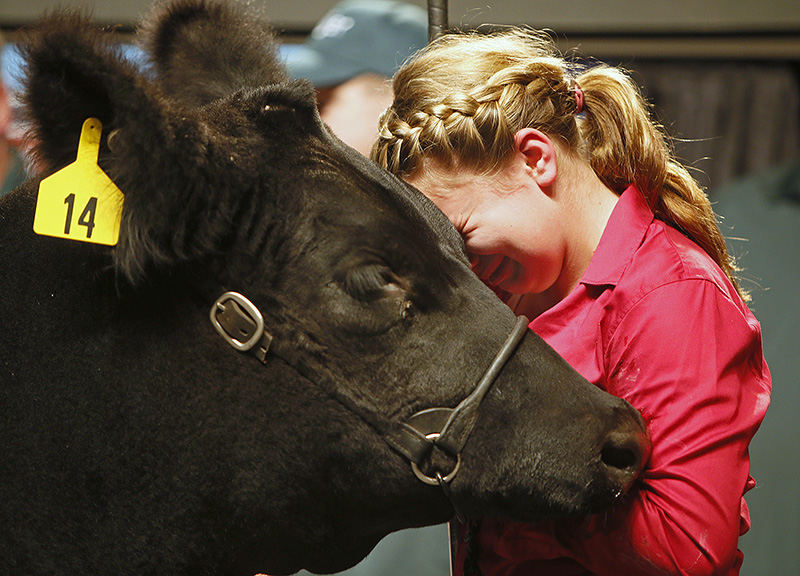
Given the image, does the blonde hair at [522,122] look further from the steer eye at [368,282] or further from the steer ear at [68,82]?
the steer ear at [68,82]

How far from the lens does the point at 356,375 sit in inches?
40.6

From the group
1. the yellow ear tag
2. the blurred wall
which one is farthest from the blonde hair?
the blurred wall

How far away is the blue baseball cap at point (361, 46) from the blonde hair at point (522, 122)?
1.06 metres

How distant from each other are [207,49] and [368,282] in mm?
540

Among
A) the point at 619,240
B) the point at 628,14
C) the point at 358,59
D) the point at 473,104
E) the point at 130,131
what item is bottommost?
the point at 628,14

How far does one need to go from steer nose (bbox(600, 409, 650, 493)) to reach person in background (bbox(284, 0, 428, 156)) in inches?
59.1

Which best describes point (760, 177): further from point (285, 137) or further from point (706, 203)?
point (285, 137)

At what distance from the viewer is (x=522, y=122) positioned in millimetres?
1312

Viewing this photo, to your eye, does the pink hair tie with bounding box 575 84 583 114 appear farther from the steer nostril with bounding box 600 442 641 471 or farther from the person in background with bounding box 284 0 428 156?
the person in background with bounding box 284 0 428 156

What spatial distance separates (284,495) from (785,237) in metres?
2.68

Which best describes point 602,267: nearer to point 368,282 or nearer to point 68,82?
point 368,282

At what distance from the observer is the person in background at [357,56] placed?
94.7 inches

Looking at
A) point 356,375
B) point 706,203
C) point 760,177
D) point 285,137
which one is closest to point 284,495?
point 356,375

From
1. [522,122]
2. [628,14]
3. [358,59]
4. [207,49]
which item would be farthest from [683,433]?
[628,14]
